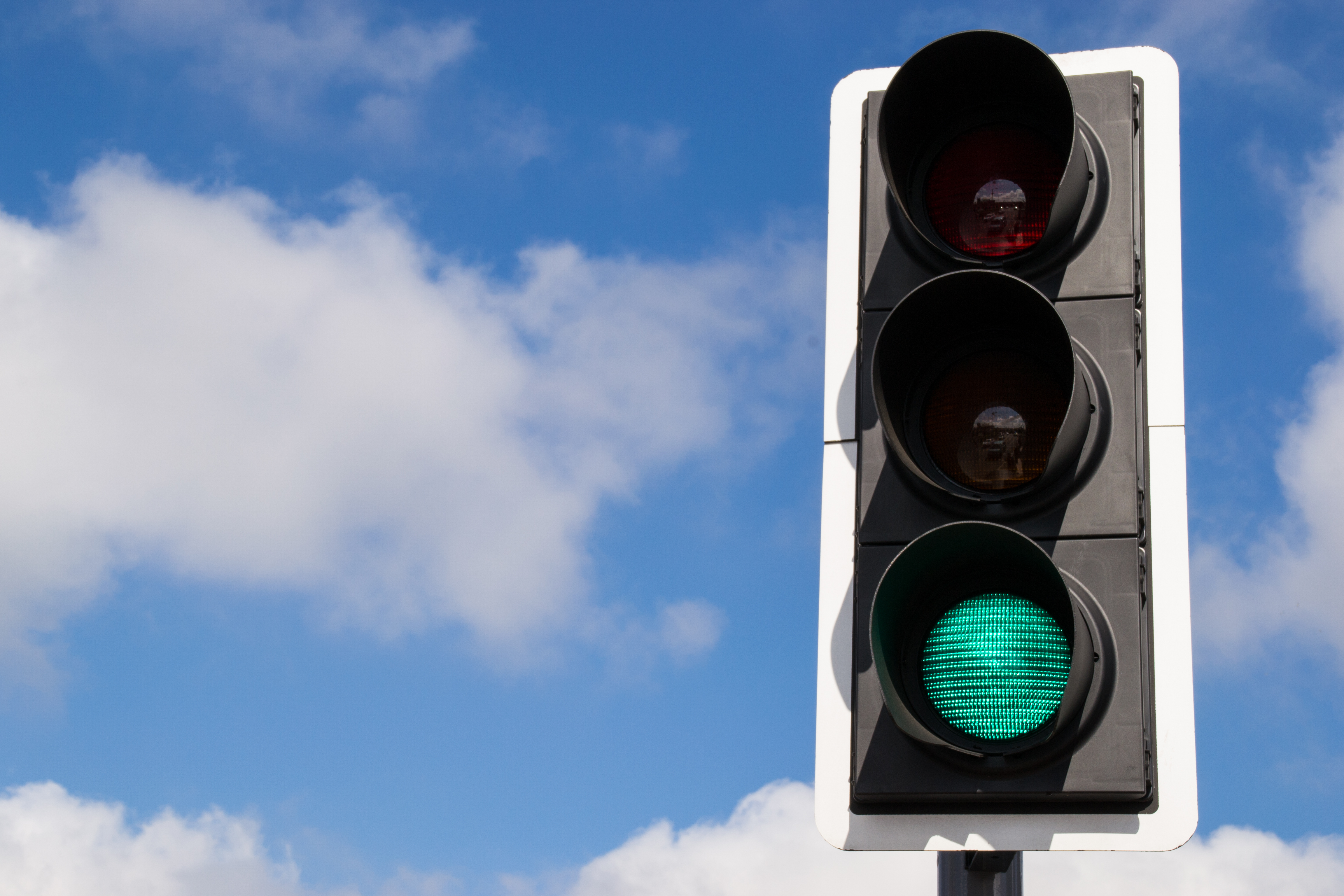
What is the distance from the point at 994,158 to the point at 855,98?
0.48 metres

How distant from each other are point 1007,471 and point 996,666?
376 millimetres

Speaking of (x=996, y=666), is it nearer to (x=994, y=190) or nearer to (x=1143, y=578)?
(x=1143, y=578)

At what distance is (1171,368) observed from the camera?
2881 millimetres

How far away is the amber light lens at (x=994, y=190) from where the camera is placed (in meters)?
3.01

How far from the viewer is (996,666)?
2.66 meters

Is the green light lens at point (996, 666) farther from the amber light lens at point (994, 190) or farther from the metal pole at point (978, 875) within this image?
the amber light lens at point (994, 190)

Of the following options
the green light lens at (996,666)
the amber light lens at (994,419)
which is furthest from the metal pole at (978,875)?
the amber light lens at (994,419)

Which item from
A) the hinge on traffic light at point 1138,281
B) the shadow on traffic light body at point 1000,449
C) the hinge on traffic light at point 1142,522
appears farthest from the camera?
the hinge on traffic light at point 1138,281

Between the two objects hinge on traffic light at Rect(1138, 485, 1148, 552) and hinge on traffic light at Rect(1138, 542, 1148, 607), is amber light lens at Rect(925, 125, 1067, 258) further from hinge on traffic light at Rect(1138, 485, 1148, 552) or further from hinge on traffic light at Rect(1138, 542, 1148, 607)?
hinge on traffic light at Rect(1138, 542, 1148, 607)

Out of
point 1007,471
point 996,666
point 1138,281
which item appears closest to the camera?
point 996,666

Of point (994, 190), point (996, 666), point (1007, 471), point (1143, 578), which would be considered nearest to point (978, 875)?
point (996, 666)

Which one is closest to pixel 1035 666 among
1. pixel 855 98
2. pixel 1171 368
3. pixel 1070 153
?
pixel 1171 368

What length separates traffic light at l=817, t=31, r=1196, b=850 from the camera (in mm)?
2604

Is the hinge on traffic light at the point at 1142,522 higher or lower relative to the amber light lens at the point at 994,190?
lower
